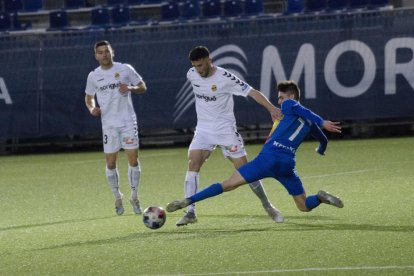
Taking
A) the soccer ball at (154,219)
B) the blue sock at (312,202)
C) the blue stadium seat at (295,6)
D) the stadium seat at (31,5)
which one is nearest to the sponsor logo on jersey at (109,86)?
the soccer ball at (154,219)

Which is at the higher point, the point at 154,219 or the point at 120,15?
the point at 120,15

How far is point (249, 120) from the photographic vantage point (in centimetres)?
2308

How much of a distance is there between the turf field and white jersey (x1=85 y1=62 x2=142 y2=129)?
1.17 metres

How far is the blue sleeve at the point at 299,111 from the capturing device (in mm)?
11133

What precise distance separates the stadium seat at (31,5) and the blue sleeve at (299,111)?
18515 millimetres

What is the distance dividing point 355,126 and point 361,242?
44.8ft

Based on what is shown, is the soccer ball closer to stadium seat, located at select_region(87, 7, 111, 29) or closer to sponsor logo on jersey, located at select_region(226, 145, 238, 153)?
sponsor logo on jersey, located at select_region(226, 145, 238, 153)

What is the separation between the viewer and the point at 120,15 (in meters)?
27.6

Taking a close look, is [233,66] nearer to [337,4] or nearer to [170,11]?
[337,4]

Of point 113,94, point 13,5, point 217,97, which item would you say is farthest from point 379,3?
point 217,97

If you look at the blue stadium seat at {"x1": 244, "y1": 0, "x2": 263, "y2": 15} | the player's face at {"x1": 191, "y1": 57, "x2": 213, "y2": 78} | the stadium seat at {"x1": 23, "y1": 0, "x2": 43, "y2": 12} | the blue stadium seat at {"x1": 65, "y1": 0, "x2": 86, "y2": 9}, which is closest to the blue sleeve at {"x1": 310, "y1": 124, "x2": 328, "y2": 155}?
the player's face at {"x1": 191, "y1": 57, "x2": 213, "y2": 78}

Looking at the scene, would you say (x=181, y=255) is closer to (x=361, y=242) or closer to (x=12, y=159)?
(x=361, y=242)

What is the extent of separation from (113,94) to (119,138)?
565 millimetres

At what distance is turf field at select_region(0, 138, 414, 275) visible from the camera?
924cm
